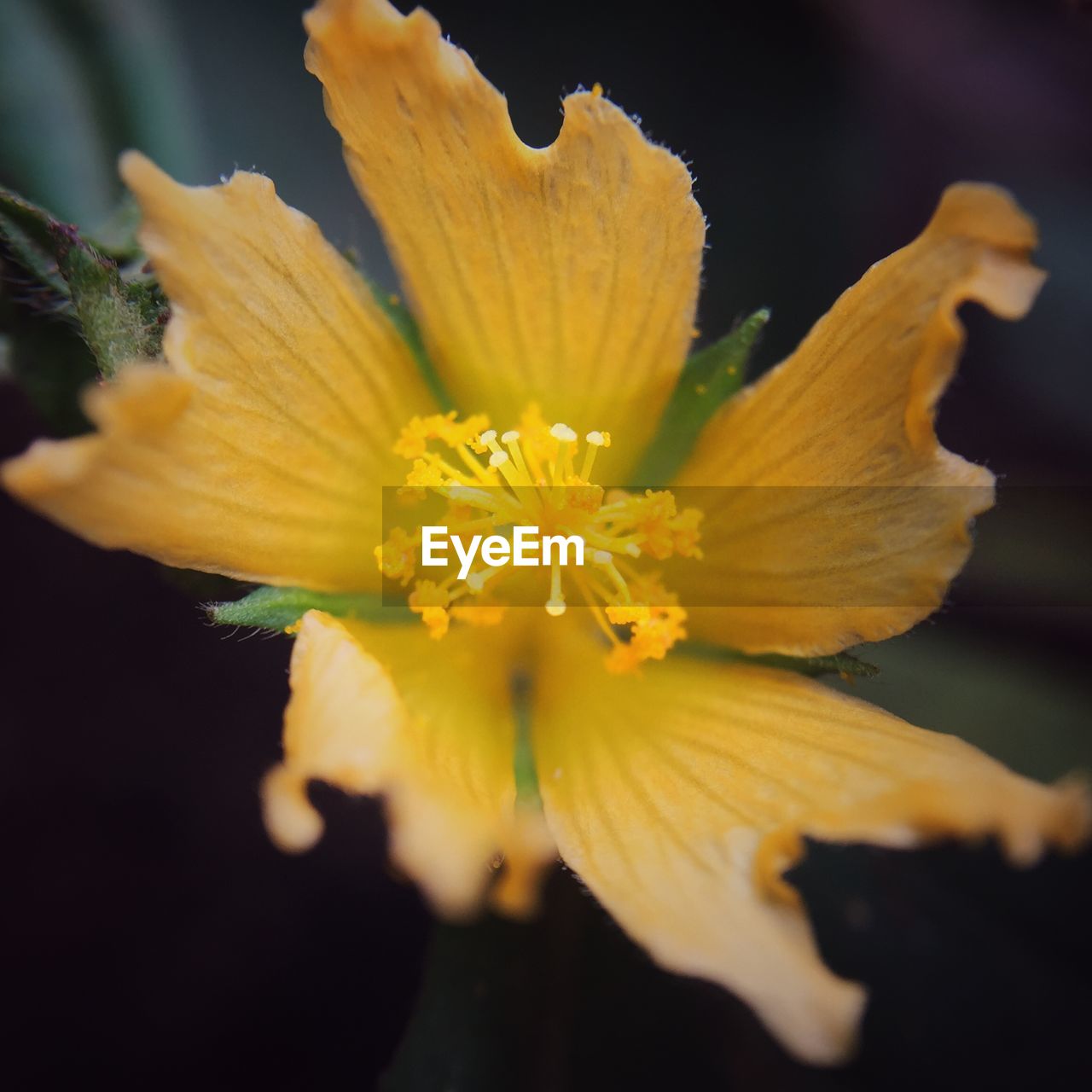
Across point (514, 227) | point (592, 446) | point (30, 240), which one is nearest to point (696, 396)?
point (592, 446)

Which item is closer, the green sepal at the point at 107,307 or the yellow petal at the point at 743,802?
the yellow petal at the point at 743,802

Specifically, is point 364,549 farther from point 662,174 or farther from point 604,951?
point 604,951

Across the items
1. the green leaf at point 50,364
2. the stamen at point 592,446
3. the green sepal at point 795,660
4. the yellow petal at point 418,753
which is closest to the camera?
the yellow petal at point 418,753

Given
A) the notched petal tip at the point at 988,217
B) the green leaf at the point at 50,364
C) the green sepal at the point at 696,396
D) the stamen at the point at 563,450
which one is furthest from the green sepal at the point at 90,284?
the notched petal tip at the point at 988,217

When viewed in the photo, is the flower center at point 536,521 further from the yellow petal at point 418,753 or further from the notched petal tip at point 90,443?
the notched petal tip at point 90,443

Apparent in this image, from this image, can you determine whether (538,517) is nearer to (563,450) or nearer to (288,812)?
(563,450)

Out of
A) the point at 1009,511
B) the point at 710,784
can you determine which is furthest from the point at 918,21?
the point at 710,784

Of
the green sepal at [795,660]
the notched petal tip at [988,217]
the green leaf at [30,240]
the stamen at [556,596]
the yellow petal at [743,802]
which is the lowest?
the yellow petal at [743,802]
